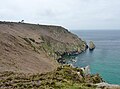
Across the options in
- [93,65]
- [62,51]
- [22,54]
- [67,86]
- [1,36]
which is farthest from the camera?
[62,51]

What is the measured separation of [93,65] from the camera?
91.3 m

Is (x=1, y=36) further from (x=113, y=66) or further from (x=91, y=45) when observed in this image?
(x=91, y=45)

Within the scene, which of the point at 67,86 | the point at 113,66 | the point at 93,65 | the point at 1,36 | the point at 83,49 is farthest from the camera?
the point at 83,49

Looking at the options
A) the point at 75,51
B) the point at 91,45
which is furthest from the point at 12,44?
the point at 91,45

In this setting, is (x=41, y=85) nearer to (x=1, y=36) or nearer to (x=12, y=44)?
(x=12, y=44)

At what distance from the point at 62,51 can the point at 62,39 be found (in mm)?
18791

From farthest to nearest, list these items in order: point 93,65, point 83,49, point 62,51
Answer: point 83,49 → point 62,51 → point 93,65

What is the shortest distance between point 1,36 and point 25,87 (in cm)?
4731

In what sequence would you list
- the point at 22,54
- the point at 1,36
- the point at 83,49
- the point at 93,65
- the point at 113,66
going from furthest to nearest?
the point at 83,49, the point at 93,65, the point at 113,66, the point at 1,36, the point at 22,54

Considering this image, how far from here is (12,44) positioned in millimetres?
62812

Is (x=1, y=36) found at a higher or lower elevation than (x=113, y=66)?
higher

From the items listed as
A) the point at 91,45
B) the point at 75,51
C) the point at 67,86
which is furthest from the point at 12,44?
the point at 91,45

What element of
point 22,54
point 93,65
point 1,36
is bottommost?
point 93,65

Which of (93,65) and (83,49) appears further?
(83,49)
